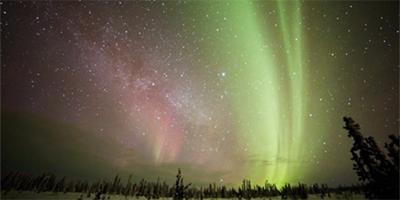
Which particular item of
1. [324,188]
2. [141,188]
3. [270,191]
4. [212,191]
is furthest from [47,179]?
[324,188]

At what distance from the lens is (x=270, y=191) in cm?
6731

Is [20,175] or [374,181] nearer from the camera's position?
[374,181]

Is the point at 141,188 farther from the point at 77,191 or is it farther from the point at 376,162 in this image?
the point at 376,162

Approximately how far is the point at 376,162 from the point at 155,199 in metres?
52.7

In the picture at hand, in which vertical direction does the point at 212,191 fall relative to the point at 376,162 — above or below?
below

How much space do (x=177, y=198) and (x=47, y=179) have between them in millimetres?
58052

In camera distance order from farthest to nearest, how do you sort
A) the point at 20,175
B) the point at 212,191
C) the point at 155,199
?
the point at 212,191 < the point at 20,175 < the point at 155,199

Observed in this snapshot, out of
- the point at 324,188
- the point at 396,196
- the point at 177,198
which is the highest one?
the point at 396,196

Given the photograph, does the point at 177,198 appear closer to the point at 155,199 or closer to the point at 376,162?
the point at 376,162

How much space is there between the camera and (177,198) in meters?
28.0

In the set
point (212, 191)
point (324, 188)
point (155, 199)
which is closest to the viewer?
point (155, 199)

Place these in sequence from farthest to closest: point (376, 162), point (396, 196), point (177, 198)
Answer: point (177, 198), point (376, 162), point (396, 196)

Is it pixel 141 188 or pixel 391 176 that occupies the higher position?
pixel 391 176

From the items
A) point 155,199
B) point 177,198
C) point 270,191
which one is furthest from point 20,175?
point 270,191
